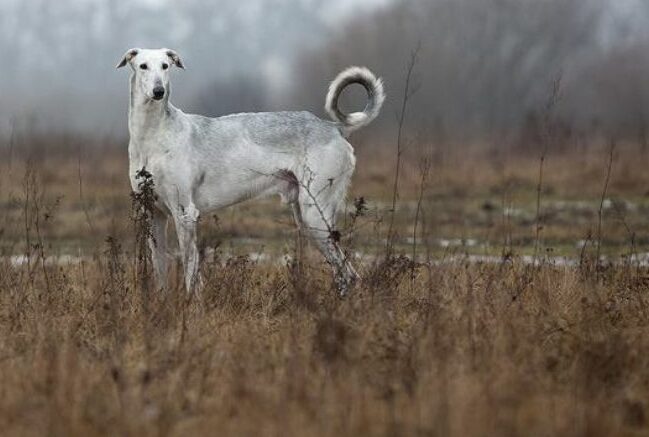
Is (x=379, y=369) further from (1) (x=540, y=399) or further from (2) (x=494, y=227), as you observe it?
(2) (x=494, y=227)

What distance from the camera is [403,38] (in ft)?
101

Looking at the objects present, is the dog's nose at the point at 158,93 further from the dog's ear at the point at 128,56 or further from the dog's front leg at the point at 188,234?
the dog's front leg at the point at 188,234

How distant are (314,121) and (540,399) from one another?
4.55 meters

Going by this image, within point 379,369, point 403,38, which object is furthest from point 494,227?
point 403,38

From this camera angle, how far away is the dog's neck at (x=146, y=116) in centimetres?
848

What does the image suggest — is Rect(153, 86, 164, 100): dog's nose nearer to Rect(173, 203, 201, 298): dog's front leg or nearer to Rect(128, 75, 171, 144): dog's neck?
Rect(128, 75, 171, 144): dog's neck

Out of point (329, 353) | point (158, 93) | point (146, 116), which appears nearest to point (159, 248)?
point (146, 116)

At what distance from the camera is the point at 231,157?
887 centimetres

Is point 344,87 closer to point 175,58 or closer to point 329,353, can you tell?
point 175,58

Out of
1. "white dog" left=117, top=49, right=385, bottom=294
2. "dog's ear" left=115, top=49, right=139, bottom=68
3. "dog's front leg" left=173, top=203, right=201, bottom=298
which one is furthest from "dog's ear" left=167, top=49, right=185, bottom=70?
"dog's front leg" left=173, top=203, right=201, bottom=298

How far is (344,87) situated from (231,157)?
4.15 ft

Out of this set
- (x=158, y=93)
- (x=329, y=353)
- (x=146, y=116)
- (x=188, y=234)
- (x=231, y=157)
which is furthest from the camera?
(x=231, y=157)

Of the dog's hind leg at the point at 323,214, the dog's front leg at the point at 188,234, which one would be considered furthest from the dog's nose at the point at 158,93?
the dog's hind leg at the point at 323,214

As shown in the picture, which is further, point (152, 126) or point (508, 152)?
point (508, 152)
